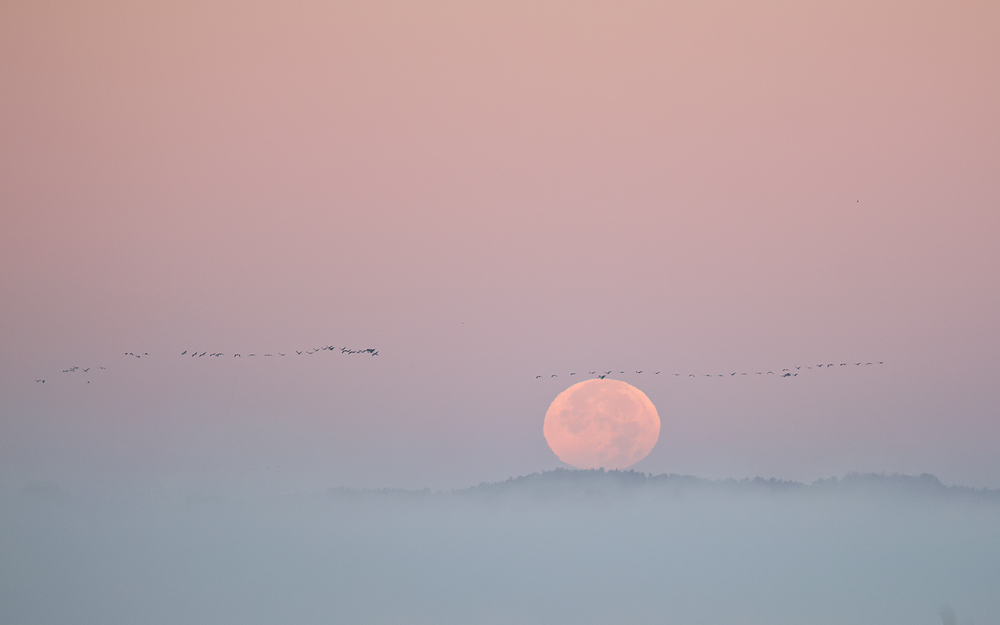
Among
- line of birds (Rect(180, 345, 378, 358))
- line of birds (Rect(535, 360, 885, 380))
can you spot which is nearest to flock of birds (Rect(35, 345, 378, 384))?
line of birds (Rect(180, 345, 378, 358))

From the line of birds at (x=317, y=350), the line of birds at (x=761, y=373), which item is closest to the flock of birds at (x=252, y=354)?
A: the line of birds at (x=317, y=350)

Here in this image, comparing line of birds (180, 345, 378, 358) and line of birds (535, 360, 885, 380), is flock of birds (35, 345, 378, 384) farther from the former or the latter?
line of birds (535, 360, 885, 380)

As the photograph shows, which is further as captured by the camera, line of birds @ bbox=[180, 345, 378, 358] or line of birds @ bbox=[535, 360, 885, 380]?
line of birds @ bbox=[180, 345, 378, 358]

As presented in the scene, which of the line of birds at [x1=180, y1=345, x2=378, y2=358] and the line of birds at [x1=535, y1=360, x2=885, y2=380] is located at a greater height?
the line of birds at [x1=535, y1=360, x2=885, y2=380]

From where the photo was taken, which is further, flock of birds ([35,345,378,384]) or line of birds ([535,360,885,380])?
flock of birds ([35,345,378,384])

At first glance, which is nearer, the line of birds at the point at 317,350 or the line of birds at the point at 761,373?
the line of birds at the point at 761,373

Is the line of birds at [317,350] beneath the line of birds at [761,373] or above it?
beneath

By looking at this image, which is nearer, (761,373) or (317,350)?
(761,373)

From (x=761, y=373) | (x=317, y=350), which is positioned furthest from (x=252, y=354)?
(x=761, y=373)

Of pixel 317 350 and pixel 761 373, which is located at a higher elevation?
pixel 761 373

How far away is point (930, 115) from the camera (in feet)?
20.1

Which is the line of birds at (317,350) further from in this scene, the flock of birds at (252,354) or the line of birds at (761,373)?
the line of birds at (761,373)

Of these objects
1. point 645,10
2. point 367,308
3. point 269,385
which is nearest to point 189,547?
point 269,385

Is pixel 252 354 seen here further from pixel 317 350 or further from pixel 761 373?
pixel 761 373
